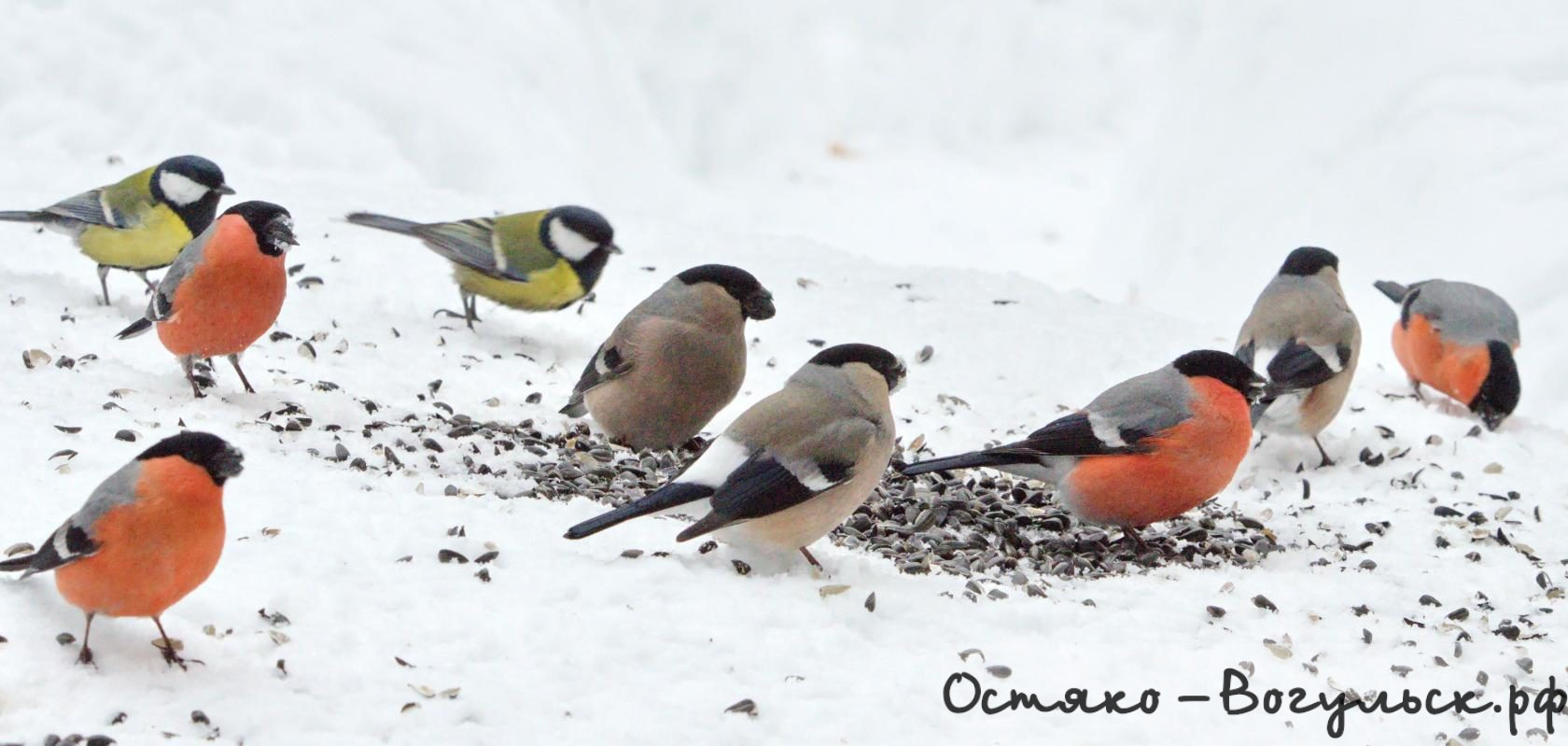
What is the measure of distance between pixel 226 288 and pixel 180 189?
133cm

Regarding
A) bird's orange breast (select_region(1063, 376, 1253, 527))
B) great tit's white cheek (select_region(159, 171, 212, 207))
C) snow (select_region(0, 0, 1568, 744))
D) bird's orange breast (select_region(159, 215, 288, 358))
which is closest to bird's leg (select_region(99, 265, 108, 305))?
snow (select_region(0, 0, 1568, 744))

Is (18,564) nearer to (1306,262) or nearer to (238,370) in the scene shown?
(238,370)

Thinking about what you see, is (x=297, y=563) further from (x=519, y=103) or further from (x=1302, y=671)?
(x=519, y=103)

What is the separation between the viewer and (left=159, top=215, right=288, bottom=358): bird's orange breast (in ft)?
17.1

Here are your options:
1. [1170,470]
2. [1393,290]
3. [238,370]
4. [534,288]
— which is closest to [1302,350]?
[1170,470]

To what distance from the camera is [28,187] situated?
7922 millimetres

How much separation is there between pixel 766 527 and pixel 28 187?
5.42m

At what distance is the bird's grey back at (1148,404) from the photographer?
16.1 feet

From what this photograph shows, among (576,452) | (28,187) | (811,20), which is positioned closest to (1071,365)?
(576,452)

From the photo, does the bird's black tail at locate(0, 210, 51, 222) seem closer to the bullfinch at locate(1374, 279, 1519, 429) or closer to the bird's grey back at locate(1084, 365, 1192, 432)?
the bird's grey back at locate(1084, 365, 1192, 432)

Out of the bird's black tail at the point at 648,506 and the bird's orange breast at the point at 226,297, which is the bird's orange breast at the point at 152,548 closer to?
the bird's black tail at the point at 648,506

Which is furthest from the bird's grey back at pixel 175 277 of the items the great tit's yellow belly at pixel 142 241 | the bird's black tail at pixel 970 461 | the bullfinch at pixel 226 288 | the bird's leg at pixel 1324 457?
the bird's leg at pixel 1324 457

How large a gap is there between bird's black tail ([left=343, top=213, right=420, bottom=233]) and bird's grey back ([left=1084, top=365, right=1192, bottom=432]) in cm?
326

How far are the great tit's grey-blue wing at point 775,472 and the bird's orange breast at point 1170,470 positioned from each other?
36.1 inches
